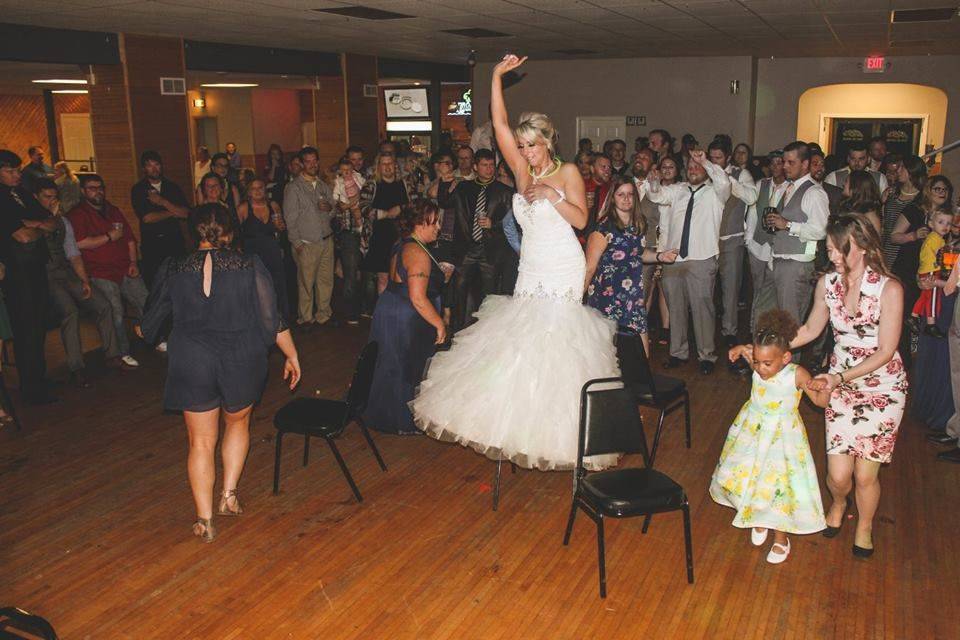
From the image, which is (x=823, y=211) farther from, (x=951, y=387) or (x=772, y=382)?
(x=772, y=382)

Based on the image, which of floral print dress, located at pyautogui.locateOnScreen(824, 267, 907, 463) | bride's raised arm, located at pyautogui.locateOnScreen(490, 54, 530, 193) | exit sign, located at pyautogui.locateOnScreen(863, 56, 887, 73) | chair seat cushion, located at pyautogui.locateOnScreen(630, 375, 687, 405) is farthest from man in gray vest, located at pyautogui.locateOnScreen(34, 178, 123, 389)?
exit sign, located at pyautogui.locateOnScreen(863, 56, 887, 73)

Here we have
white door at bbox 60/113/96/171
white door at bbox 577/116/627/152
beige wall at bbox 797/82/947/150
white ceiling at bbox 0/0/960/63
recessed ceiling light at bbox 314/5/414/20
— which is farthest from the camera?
white door at bbox 60/113/96/171

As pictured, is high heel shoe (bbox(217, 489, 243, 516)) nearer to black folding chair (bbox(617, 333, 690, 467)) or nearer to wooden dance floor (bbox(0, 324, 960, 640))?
wooden dance floor (bbox(0, 324, 960, 640))

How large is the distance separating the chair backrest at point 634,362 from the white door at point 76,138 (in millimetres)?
18104

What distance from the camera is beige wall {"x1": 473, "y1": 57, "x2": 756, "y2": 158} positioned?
14.4 m

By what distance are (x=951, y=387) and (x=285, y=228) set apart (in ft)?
19.7

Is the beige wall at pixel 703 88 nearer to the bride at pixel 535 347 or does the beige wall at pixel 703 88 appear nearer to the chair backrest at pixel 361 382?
the bride at pixel 535 347

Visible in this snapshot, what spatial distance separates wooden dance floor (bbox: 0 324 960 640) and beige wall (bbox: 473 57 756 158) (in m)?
10.2

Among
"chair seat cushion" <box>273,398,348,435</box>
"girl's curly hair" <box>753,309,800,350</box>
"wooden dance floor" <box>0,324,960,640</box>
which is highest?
"girl's curly hair" <box>753,309,800,350</box>

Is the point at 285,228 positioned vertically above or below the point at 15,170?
below

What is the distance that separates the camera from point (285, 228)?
8.36 metres

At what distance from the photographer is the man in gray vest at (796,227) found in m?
5.95

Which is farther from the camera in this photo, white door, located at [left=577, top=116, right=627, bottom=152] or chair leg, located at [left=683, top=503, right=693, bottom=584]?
white door, located at [left=577, top=116, right=627, bottom=152]

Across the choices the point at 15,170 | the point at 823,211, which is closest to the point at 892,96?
the point at 823,211
